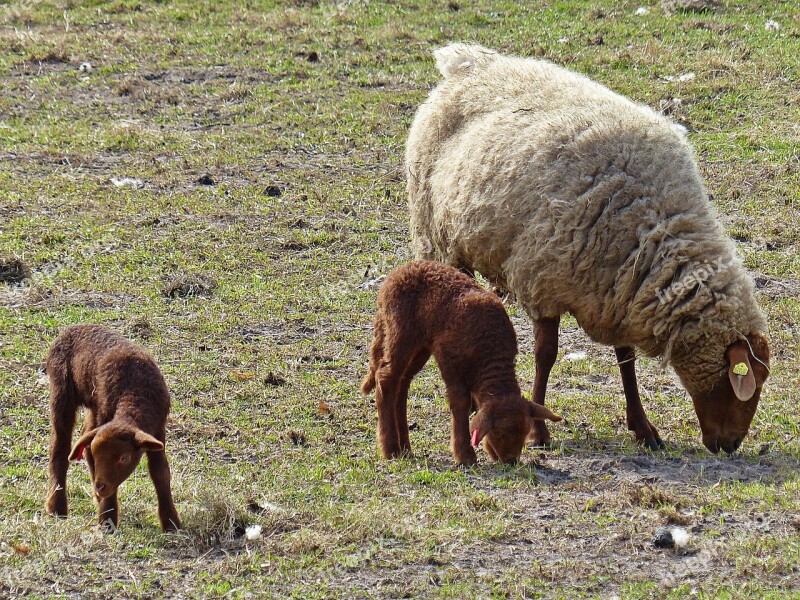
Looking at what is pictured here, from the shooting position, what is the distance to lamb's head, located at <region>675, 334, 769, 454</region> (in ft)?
22.2

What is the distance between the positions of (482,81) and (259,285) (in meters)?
2.85

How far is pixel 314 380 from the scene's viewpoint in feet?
27.7

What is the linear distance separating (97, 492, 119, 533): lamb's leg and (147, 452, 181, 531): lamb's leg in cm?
24

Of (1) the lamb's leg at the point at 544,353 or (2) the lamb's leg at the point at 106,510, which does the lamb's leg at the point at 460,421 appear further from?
(2) the lamb's leg at the point at 106,510

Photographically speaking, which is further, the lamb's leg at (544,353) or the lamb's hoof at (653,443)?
the lamb's leg at (544,353)

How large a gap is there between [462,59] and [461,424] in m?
3.59

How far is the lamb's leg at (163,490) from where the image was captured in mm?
5840

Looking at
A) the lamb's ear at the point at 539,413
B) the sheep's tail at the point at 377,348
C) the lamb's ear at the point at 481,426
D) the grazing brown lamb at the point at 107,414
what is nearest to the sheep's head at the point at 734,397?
the lamb's ear at the point at 539,413

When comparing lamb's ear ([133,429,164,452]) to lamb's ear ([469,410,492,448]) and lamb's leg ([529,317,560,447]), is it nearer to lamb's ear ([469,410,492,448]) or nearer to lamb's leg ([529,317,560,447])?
lamb's ear ([469,410,492,448])

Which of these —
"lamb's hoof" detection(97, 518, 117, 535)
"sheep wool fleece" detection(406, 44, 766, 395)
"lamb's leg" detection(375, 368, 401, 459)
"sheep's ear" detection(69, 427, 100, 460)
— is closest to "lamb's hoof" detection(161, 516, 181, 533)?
"lamb's hoof" detection(97, 518, 117, 535)

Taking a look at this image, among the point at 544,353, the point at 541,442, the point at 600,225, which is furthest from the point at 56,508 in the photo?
the point at 600,225

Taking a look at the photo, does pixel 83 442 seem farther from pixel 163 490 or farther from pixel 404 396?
pixel 404 396

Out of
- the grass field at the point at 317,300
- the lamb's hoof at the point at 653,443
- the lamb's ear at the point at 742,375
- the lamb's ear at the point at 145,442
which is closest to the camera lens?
the grass field at the point at 317,300

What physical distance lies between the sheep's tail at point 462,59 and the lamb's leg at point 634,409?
9.06 feet
